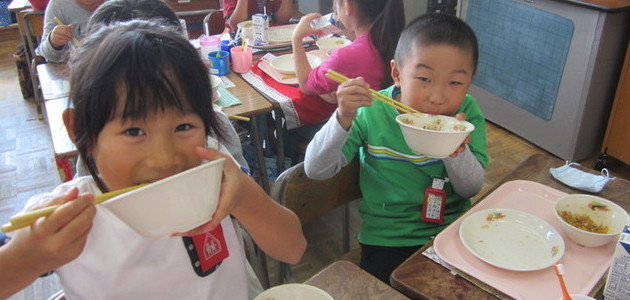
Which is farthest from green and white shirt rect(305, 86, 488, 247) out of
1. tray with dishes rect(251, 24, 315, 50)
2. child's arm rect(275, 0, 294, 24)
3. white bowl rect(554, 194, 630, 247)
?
child's arm rect(275, 0, 294, 24)

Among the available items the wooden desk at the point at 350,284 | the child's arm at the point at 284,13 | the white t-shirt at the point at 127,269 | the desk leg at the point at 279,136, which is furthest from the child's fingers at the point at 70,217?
the child's arm at the point at 284,13

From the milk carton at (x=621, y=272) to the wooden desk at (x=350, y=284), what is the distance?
1.23ft

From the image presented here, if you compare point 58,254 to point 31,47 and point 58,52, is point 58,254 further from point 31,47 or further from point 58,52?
point 31,47

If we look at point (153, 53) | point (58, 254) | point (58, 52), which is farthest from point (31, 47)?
point (58, 254)

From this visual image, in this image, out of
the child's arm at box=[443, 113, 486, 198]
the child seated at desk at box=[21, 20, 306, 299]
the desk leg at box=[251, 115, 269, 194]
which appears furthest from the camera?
the desk leg at box=[251, 115, 269, 194]

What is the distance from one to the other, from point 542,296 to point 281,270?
739 mm

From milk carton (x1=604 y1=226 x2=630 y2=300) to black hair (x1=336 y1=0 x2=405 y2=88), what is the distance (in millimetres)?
1350

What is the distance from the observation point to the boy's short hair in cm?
136

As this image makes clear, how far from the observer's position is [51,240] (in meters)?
0.61

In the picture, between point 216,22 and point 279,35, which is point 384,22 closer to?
point 279,35

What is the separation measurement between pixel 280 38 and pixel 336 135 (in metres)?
1.68

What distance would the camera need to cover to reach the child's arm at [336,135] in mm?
1230

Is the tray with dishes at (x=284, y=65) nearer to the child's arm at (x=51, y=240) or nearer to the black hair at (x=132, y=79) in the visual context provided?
the black hair at (x=132, y=79)

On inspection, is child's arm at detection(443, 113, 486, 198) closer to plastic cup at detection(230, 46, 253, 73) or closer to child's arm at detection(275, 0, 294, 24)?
plastic cup at detection(230, 46, 253, 73)
